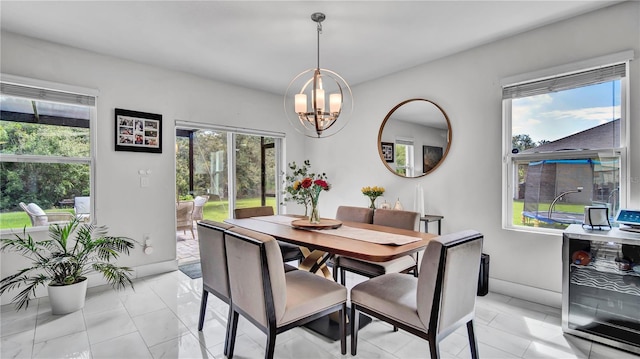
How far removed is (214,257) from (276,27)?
6.50 ft

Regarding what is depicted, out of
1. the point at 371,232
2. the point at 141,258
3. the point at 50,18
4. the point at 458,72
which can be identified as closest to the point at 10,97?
the point at 50,18

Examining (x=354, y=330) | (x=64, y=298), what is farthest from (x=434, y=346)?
(x=64, y=298)

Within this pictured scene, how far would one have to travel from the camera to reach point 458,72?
324 cm

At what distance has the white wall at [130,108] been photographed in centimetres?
289

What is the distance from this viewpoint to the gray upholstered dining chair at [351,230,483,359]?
1.51 m

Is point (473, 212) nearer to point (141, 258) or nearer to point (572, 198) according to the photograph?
point (572, 198)

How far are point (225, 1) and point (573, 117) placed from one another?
303 cm

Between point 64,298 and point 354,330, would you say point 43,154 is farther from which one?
point 354,330

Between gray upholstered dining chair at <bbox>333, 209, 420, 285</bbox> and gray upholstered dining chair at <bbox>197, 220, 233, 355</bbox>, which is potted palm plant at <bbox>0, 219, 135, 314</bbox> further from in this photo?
gray upholstered dining chair at <bbox>333, 209, 420, 285</bbox>

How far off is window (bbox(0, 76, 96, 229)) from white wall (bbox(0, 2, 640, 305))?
146 millimetres

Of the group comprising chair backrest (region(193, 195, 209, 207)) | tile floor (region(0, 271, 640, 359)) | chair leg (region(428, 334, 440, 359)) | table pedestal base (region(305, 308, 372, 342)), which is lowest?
tile floor (region(0, 271, 640, 359))

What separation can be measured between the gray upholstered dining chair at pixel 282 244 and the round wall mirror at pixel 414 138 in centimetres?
161

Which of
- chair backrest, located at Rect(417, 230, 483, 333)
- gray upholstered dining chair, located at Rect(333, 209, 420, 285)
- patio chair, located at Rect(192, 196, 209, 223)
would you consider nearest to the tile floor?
gray upholstered dining chair, located at Rect(333, 209, 420, 285)

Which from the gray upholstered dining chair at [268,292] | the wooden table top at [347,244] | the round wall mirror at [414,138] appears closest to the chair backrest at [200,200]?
the wooden table top at [347,244]
